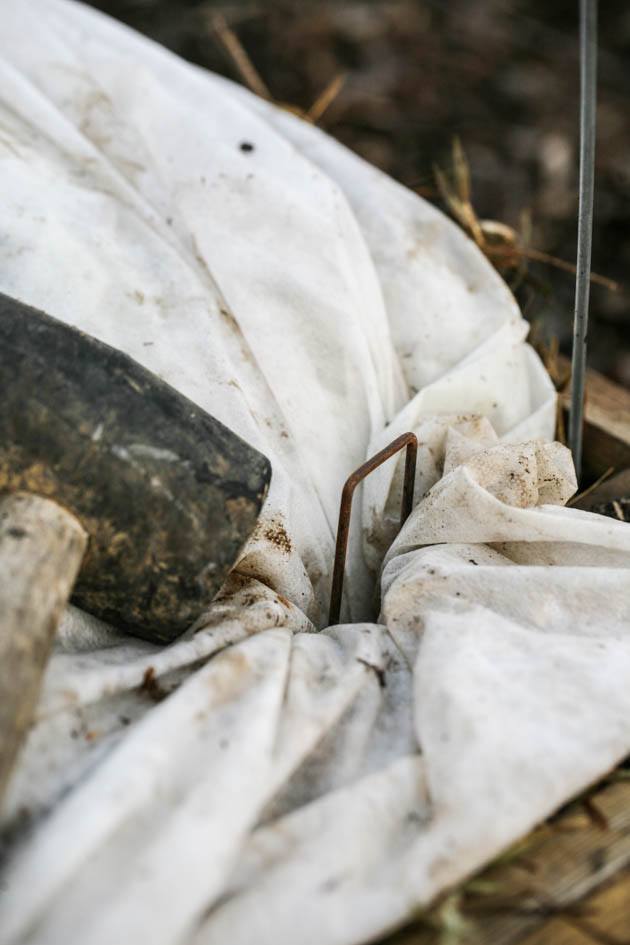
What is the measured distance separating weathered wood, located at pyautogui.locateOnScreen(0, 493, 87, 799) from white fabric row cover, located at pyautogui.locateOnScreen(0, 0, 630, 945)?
77mm

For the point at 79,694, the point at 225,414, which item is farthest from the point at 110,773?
the point at 225,414

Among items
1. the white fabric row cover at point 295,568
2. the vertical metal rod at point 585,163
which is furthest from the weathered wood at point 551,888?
the vertical metal rod at point 585,163

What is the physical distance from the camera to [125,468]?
1.22 m

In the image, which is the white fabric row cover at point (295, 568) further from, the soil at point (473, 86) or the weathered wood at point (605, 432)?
the soil at point (473, 86)

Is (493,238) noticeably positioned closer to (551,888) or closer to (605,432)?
(605,432)

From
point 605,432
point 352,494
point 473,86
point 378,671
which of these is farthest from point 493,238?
point 473,86

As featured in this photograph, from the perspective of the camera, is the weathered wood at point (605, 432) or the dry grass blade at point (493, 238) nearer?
the weathered wood at point (605, 432)

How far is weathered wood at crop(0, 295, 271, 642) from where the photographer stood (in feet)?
3.92

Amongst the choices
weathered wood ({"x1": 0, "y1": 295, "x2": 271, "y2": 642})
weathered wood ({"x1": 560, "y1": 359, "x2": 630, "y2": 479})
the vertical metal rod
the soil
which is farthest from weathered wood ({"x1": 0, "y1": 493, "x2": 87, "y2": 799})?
the soil

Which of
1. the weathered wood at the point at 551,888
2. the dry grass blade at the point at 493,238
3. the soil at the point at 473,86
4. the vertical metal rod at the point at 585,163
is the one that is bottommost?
the soil at the point at 473,86

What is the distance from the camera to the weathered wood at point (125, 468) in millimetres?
1195

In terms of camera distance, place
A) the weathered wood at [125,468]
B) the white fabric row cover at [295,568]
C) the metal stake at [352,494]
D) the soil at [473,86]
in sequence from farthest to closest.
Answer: the soil at [473,86] < the metal stake at [352,494] < the weathered wood at [125,468] < the white fabric row cover at [295,568]

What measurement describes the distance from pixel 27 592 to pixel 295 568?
1.64 feet

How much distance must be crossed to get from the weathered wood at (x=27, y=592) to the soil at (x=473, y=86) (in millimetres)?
2710
